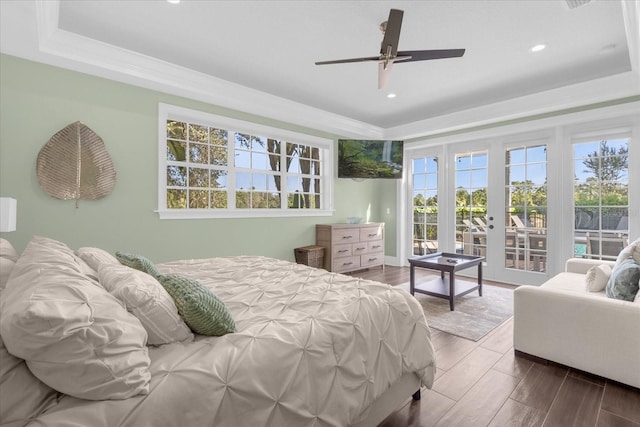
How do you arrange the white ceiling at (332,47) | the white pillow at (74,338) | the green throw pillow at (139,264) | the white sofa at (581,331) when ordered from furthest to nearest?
1. the white ceiling at (332,47)
2. the white sofa at (581,331)
3. the green throw pillow at (139,264)
4. the white pillow at (74,338)

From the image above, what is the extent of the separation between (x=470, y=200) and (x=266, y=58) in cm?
394

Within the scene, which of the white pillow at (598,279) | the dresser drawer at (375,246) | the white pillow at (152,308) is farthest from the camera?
the dresser drawer at (375,246)

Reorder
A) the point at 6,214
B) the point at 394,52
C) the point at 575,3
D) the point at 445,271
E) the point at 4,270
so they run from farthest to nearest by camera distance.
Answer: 1. the point at 445,271
2. the point at 394,52
3. the point at 575,3
4. the point at 6,214
5. the point at 4,270

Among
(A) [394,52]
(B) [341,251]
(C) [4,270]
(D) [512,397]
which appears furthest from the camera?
(B) [341,251]

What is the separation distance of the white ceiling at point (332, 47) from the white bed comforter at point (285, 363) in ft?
7.42

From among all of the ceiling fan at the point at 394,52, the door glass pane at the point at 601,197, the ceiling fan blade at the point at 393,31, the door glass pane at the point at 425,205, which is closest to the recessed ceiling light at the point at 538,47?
the ceiling fan at the point at 394,52

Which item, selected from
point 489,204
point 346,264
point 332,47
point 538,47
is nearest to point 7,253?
point 332,47

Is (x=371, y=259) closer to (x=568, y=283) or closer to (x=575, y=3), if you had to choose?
(x=568, y=283)

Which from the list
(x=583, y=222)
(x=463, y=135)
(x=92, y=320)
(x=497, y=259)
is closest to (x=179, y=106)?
(x=92, y=320)

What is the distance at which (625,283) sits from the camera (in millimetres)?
2055

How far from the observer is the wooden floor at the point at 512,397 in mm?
1657

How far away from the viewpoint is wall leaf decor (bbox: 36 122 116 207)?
9.43ft

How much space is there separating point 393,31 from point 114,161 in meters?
3.02

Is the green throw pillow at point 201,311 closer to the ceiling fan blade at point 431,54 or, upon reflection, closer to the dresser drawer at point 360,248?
the ceiling fan blade at point 431,54
